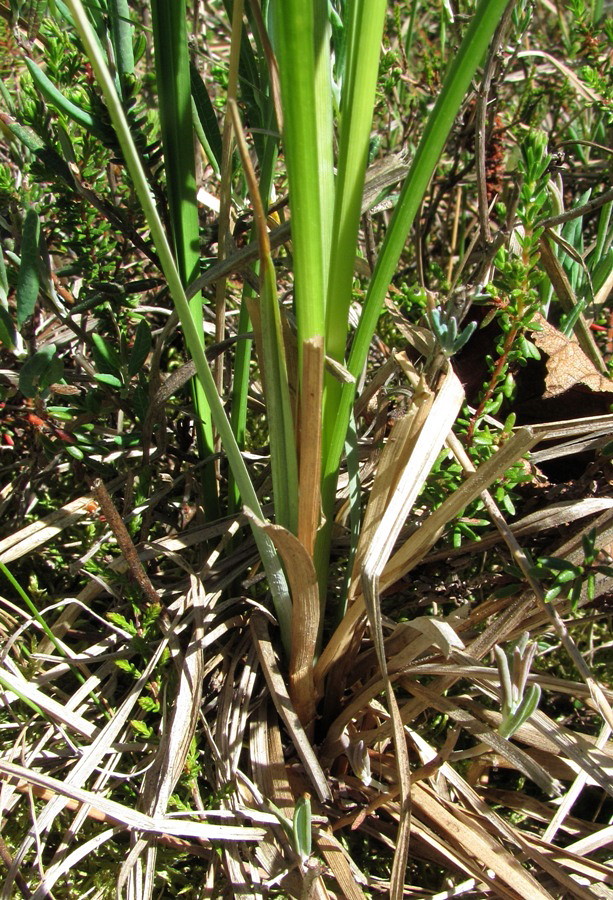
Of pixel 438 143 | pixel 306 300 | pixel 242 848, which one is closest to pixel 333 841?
pixel 242 848

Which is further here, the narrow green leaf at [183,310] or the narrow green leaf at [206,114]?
the narrow green leaf at [206,114]

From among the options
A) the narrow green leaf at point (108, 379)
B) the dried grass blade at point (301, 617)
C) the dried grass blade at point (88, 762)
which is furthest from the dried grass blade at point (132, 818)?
the narrow green leaf at point (108, 379)

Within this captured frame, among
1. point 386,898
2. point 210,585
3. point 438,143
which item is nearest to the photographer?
point 438,143

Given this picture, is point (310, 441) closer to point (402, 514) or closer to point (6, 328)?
point (402, 514)

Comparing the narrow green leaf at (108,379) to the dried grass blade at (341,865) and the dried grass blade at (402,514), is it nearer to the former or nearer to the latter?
the dried grass blade at (402,514)

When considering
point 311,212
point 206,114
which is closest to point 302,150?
point 311,212

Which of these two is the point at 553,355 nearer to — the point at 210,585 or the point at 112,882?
the point at 210,585

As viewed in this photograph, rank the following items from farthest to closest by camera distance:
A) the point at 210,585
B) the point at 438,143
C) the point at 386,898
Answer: the point at 210,585 → the point at 386,898 → the point at 438,143
